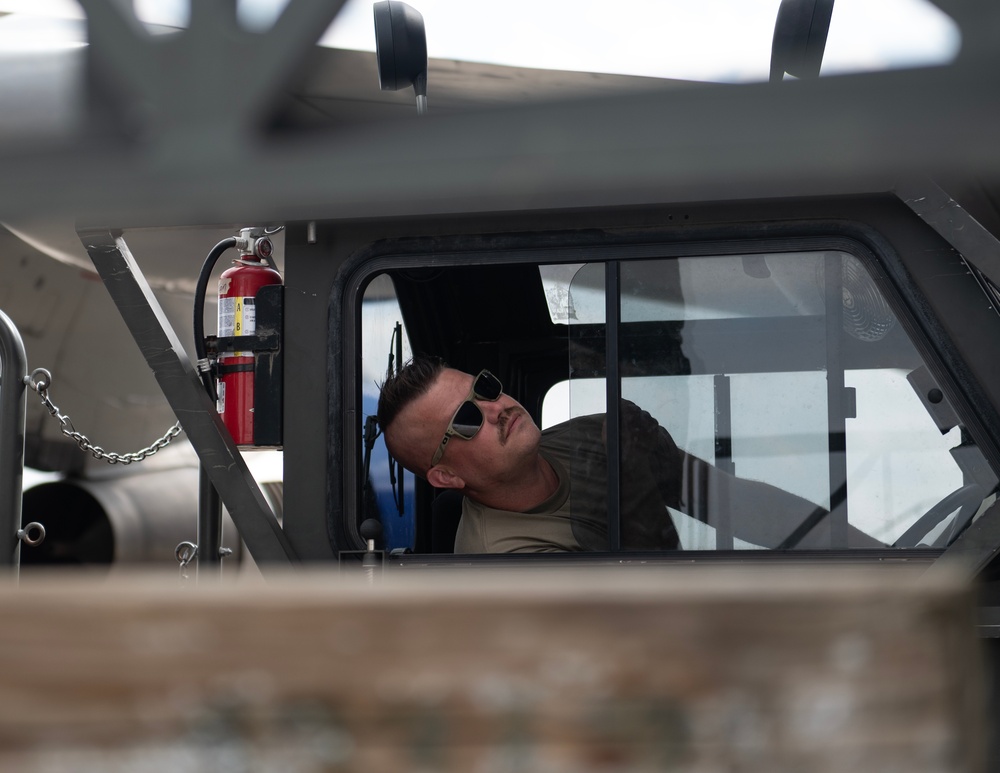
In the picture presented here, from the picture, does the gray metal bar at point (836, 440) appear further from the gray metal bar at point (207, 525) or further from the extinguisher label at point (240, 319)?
the gray metal bar at point (207, 525)

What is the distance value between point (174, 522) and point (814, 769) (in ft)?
21.3

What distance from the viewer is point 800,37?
2217 millimetres

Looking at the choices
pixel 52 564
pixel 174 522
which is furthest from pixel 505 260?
pixel 52 564

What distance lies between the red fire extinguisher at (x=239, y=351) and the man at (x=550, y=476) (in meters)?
0.33

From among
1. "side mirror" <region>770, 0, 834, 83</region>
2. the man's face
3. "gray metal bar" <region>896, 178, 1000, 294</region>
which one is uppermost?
"side mirror" <region>770, 0, 834, 83</region>

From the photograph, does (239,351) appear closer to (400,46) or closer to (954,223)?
(400,46)

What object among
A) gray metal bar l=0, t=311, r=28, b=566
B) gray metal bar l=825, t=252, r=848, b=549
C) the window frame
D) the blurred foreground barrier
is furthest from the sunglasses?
the blurred foreground barrier

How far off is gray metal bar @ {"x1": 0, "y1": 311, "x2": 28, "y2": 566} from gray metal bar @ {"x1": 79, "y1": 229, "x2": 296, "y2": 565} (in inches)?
13.5

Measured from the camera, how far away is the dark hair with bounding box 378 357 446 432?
Result: 8.86ft

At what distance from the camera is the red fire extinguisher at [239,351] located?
2590 millimetres

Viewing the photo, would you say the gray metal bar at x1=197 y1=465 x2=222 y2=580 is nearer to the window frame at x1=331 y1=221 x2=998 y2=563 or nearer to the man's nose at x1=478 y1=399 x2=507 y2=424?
the window frame at x1=331 y1=221 x2=998 y2=563

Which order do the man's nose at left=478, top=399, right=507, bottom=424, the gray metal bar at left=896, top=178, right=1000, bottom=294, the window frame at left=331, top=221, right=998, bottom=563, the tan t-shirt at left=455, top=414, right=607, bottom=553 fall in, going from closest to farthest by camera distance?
the gray metal bar at left=896, top=178, right=1000, bottom=294, the window frame at left=331, top=221, right=998, bottom=563, the tan t-shirt at left=455, top=414, right=607, bottom=553, the man's nose at left=478, top=399, right=507, bottom=424

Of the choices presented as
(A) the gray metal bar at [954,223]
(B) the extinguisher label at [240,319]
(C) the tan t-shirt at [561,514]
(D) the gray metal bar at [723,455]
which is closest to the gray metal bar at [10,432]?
(B) the extinguisher label at [240,319]

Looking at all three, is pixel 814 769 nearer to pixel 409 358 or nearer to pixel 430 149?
pixel 430 149
